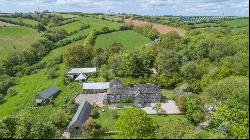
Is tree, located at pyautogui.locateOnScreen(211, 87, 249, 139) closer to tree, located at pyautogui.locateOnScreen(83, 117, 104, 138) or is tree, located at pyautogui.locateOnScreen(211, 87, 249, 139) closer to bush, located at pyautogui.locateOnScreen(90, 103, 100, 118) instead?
tree, located at pyautogui.locateOnScreen(83, 117, 104, 138)

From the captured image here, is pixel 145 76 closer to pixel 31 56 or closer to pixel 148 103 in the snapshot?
pixel 148 103

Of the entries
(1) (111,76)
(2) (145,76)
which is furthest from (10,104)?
(2) (145,76)

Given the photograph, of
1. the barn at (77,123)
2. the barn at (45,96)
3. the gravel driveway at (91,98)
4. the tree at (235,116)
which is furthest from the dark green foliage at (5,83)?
the tree at (235,116)

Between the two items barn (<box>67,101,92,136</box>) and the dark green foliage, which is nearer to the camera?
barn (<box>67,101,92,136</box>)

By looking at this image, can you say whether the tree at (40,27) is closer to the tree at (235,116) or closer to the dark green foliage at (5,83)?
the dark green foliage at (5,83)

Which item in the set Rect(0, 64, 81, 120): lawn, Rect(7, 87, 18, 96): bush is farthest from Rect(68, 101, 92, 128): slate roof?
Rect(7, 87, 18, 96): bush

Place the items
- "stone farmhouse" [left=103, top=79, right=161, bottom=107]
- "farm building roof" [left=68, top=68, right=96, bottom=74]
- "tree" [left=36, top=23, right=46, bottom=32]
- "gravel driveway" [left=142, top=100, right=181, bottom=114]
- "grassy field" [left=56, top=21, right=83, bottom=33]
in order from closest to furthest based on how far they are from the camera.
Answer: "gravel driveway" [left=142, top=100, right=181, bottom=114] → "stone farmhouse" [left=103, top=79, right=161, bottom=107] → "farm building roof" [left=68, top=68, right=96, bottom=74] → "tree" [left=36, top=23, right=46, bottom=32] → "grassy field" [left=56, top=21, right=83, bottom=33]
